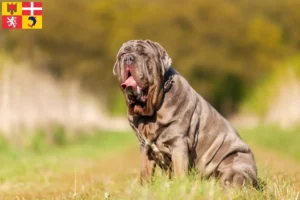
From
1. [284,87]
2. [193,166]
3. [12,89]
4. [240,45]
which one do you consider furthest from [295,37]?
[193,166]

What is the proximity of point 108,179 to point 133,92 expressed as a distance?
2786 millimetres

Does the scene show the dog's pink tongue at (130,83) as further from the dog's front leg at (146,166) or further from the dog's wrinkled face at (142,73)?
the dog's front leg at (146,166)

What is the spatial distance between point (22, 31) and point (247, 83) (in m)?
25.1

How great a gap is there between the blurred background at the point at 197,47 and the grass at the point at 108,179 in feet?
36.1

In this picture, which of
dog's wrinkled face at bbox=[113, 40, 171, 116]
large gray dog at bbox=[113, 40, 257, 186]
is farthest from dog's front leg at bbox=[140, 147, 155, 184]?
dog's wrinkled face at bbox=[113, 40, 171, 116]

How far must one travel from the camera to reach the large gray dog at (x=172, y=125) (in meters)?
5.71

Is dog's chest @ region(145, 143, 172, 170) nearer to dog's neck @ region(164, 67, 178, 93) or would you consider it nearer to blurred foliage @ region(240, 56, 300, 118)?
dog's neck @ region(164, 67, 178, 93)

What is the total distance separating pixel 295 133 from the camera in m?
22.6

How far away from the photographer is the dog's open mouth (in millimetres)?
5680

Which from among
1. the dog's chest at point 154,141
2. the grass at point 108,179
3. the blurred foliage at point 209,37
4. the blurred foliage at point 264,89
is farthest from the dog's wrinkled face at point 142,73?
the blurred foliage at point 264,89

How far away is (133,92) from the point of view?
5.72m

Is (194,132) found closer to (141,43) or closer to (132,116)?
(132,116)

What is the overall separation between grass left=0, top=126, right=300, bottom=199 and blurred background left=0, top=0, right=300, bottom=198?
1099cm

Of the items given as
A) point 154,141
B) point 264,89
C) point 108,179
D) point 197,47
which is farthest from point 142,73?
point 264,89
